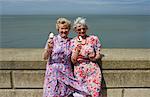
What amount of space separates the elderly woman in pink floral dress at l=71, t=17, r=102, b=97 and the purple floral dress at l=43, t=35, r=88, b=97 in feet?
0.36

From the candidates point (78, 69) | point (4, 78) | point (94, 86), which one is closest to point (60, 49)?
point (78, 69)

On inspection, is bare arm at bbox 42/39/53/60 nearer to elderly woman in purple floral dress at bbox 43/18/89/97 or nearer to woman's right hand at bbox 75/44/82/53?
elderly woman in purple floral dress at bbox 43/18/89/97

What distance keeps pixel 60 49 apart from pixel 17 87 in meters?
1.10

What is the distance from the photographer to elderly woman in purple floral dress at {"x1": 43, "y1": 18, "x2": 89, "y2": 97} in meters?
5.46

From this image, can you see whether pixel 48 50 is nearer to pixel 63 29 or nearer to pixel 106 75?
pixel 63 29

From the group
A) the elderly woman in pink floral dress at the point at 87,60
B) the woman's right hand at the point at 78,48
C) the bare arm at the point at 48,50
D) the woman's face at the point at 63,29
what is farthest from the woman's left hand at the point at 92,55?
the bare arm at the point at 48,50

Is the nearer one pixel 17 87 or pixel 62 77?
pixel 62 77

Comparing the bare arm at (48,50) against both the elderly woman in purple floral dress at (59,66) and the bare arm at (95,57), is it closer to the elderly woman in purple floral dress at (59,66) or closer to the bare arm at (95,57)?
the elderly woman in purple floral dress at (59,66)

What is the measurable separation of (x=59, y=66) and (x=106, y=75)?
2.81 feet

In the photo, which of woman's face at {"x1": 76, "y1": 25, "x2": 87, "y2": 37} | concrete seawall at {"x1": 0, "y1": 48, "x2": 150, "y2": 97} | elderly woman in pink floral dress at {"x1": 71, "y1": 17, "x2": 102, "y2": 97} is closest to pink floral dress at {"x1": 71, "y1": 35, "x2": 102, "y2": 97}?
elderly woman in pink floral dress at {"x1": 71, "y1": 17, "x2": 102, "y2": 97}

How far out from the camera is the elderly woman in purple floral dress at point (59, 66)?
5.46 m

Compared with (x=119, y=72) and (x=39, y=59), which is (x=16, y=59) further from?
(x=119, y=72)

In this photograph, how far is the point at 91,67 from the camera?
220 inches

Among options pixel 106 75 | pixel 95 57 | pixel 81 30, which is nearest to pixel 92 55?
pixel 95 57
